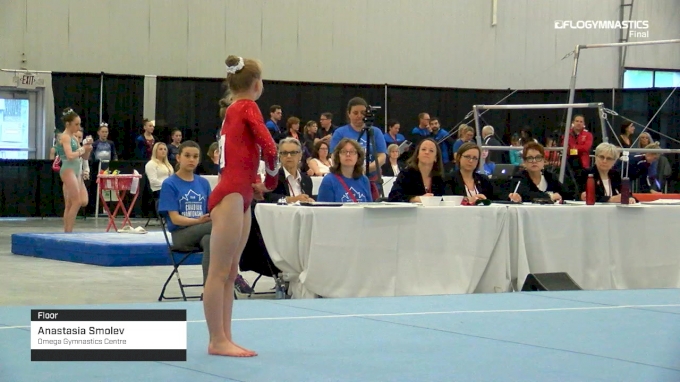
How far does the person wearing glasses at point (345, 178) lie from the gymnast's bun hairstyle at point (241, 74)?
8.02 ft

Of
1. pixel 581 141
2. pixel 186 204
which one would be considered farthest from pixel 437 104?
pixel 186 204

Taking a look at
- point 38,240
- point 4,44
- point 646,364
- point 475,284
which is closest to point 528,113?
point 4,44

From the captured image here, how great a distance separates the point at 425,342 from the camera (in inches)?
171

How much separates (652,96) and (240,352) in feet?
44.1

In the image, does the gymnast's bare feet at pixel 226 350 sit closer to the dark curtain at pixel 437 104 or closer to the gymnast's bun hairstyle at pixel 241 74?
the gymnast's bun hairstyle at pixel 241 74

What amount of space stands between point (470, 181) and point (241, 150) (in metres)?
3.21

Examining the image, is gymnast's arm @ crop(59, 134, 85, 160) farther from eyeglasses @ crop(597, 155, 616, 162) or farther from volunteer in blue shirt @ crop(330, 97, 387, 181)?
eyeglasses @ crop(597, 155, 616, 162)

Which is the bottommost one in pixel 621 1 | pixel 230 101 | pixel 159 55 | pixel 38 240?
pixel 38 240

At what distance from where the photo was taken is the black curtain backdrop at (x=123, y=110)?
554 inches

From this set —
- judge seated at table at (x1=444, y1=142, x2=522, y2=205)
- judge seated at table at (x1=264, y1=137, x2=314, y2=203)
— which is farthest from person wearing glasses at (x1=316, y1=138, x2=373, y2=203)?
judge seated at table at (x1=444, y1=142, x2=522, y2=205)

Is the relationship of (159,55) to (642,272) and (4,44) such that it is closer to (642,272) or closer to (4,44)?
(4,44)

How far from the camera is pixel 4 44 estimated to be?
551 inches

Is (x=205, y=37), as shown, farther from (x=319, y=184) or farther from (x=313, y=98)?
(x=319, y=184)

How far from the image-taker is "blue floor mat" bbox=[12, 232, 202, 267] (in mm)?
8016
